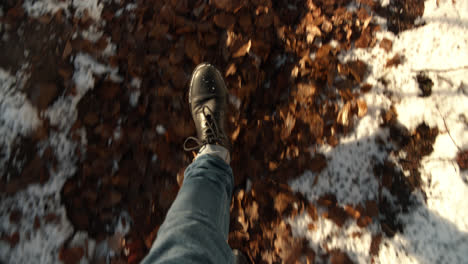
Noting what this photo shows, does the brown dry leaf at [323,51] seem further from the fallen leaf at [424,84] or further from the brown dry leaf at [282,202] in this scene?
the brown dry leaf at [282,202]

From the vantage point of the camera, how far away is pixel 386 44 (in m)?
1.55

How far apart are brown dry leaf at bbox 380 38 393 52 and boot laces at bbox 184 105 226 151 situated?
3.86ft

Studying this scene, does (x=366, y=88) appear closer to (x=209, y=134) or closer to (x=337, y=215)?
(x=337, y=215)

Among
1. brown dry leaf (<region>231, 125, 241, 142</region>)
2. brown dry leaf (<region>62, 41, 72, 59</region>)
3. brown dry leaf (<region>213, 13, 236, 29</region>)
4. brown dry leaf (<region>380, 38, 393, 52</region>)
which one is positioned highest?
brown dry leaf (<region>213, 13, 236, 29</region>)

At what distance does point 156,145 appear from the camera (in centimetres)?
159

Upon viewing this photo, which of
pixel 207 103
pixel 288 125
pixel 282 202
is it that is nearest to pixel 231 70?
pixel 207 103

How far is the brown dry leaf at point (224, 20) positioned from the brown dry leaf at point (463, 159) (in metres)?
1.57

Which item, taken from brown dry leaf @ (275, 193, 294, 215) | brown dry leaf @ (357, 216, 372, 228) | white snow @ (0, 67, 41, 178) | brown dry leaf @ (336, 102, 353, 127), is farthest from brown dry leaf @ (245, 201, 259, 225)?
white snow @ (0, 67, 41, 178)

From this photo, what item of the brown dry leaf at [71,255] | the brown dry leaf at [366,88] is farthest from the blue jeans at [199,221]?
the brown dry leaf at [366,88]

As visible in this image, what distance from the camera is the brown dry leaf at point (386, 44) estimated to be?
60.8 inches

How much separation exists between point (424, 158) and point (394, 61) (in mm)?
612

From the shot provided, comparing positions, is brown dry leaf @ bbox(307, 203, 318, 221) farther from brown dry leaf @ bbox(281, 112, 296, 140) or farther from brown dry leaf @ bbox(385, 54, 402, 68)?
brown dry leaf @ bbox(385, 54, 402, 68)

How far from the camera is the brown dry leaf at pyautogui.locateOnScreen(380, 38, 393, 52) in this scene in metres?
1.54

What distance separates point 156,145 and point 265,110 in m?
0.76
